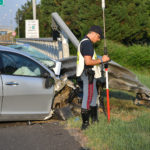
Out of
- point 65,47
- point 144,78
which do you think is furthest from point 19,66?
point 144,78

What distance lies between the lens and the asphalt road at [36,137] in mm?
4771

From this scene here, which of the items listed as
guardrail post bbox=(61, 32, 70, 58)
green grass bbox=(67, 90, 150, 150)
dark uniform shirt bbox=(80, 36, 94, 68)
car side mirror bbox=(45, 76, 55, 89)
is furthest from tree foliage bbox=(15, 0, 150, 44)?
dark uniform shirt bbox=(80, 36, 94, 68)

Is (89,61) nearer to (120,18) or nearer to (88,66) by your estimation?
(88,66)

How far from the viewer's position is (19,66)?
5.88 meters

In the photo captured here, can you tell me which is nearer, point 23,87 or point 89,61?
point 89,61

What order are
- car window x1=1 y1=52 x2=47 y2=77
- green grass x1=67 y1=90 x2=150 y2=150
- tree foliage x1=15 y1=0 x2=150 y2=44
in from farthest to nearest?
tree foliage x1=15 y1=0 x2=150 y2=44
car window x1=1 y1=52 x2=47 y2=77
green grass x1=67 y1=90 x2=150 y2=150

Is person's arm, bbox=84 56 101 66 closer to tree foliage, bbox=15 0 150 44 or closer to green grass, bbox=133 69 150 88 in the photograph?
Answer: green grass, bbox=133 69 150 88

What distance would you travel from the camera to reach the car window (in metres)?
5.71

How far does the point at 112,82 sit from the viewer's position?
263 inches

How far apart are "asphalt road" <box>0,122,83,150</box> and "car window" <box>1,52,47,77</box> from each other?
0.93m

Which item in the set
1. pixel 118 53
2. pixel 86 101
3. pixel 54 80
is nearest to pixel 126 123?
pixel 86 101

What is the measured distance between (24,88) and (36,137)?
0.89m

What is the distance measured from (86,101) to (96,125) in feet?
1.44

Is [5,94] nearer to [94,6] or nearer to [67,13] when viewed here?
[94,6]
